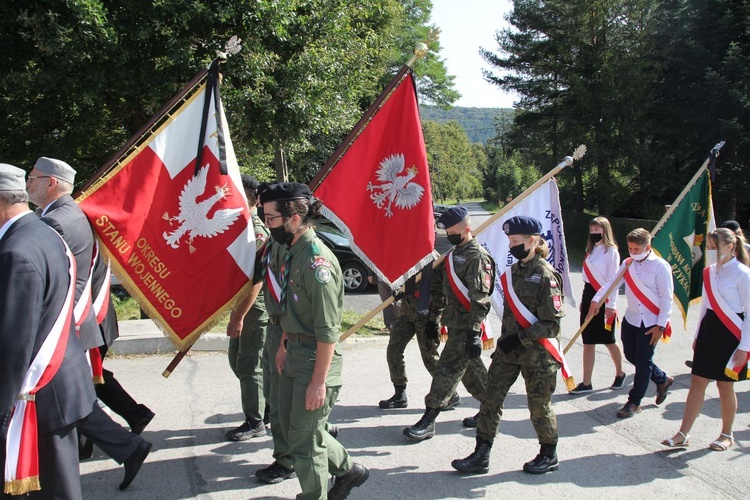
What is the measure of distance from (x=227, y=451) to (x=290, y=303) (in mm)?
1816

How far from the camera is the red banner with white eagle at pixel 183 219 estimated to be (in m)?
4.49

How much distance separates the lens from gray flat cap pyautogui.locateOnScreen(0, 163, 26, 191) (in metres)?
2.92

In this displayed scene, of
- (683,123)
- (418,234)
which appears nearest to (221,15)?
(418,234)

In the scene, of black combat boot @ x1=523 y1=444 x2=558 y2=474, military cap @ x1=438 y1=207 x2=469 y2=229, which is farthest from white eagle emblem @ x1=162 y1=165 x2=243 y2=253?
black combat boot @ x1=523 y1=444 x2=558 y2=474

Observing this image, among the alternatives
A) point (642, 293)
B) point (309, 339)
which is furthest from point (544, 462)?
point (642, 293)

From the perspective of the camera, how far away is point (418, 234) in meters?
5.45

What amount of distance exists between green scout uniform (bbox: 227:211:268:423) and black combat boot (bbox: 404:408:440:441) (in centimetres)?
126

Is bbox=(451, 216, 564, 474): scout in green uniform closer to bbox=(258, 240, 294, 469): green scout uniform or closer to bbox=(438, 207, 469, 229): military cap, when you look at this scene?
bbox=(438, 207, 469, 229): military cap

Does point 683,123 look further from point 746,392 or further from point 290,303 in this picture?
point 290,303

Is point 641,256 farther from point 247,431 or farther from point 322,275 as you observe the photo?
point 247,431

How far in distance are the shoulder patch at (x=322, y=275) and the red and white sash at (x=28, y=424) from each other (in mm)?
1319

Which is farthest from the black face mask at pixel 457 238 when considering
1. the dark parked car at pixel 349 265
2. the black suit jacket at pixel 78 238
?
the dark parked car at pixel 349 265

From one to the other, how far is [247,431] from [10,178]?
294 centimetres

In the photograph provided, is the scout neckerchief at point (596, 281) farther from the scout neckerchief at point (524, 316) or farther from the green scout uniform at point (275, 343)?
the green scout uniform at point (275, 343)
